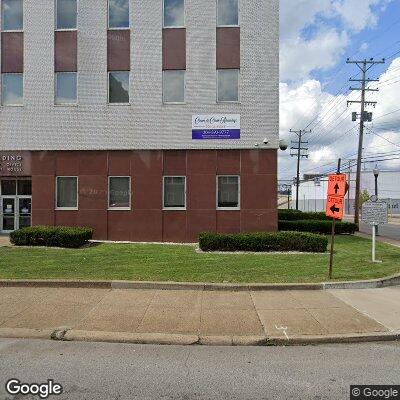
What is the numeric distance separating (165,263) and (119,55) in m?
10.9

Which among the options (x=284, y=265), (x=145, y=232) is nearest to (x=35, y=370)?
(x=284, y=265)

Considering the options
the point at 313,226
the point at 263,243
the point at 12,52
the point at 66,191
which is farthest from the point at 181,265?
the point at 313,226

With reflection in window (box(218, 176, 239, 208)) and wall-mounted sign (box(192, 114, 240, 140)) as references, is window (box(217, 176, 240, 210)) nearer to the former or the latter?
reflection in window (box(218, 176, 239, 208))

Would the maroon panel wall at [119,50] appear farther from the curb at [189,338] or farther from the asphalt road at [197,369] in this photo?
the asphalt road at [197,369]

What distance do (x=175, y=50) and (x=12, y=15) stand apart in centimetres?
760

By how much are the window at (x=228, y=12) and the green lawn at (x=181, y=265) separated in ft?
34.3

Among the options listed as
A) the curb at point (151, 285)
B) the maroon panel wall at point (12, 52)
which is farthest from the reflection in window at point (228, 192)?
the maroon panel wall at point (12, 52)

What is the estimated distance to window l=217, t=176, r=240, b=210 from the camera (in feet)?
63.3

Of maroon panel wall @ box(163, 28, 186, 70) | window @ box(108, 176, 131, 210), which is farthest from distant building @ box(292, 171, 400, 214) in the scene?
window @ box(108, 176, 131, 210)

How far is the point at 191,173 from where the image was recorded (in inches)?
754

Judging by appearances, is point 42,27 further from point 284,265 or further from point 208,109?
point 284,265

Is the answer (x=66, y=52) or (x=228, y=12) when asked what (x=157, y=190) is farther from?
(x=228, y=12)

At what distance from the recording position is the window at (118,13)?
768 inches

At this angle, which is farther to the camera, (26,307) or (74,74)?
(74,74)
